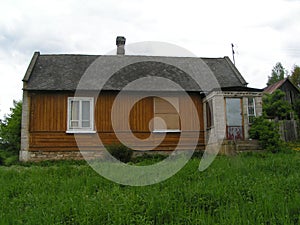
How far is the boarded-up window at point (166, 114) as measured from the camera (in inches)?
618

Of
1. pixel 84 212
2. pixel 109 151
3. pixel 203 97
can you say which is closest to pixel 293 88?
pixel 203 97

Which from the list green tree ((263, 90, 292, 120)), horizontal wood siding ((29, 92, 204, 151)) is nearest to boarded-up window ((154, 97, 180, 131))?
horizontal wood siding ((29, 92, 204, 151))

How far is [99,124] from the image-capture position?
15.2 meters

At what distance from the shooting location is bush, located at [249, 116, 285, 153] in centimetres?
1305

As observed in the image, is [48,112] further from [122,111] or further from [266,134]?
[266,134]

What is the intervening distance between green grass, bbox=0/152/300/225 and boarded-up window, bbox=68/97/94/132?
296 inches

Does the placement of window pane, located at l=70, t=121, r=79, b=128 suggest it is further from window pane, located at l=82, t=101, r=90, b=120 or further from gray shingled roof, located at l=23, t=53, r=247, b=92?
gray shingled roof, located at l=23, t=53, r=247, b=92

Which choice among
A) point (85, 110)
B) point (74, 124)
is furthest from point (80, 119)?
point (85, 110)

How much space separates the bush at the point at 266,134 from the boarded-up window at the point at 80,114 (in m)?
7.37

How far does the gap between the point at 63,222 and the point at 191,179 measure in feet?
11.0

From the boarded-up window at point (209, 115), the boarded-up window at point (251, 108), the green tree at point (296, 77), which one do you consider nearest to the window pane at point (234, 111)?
the boarded-up window at point (251, 108)

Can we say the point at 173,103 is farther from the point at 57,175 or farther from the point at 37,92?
the point at 57,175

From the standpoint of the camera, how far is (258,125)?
544 inches

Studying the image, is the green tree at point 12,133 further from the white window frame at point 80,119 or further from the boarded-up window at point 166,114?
the boarded-up window at point 166,114
